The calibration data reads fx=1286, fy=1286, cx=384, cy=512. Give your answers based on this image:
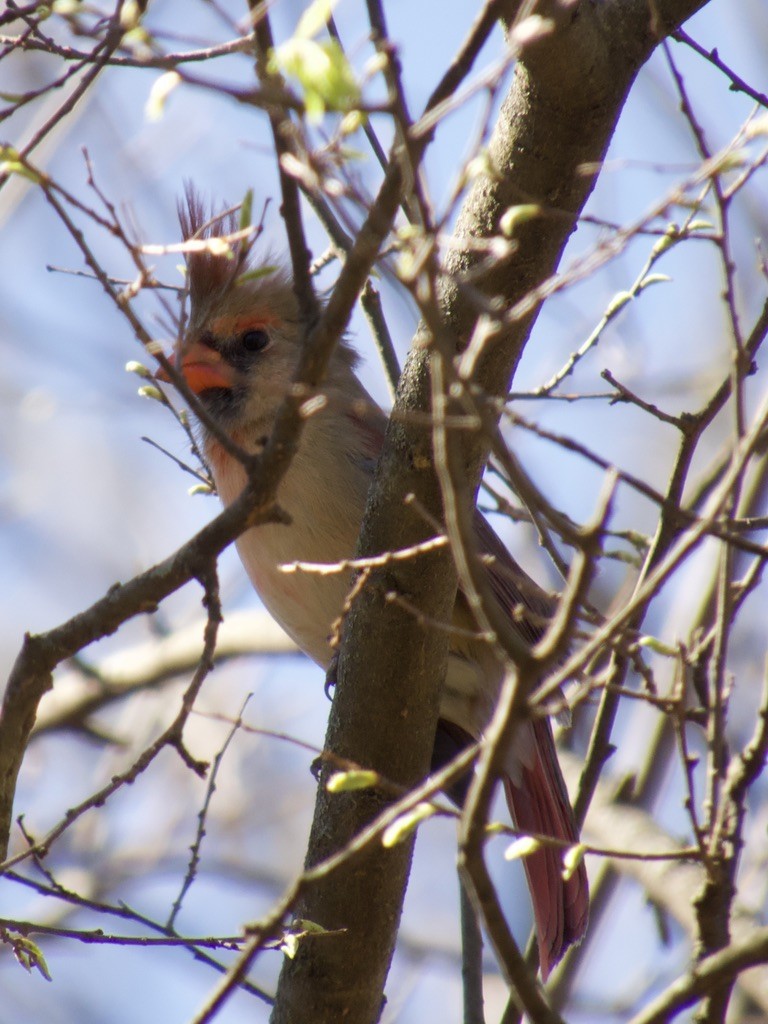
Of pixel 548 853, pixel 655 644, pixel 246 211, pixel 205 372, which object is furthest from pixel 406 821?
pixel 205 372

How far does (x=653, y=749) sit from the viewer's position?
13.8ft

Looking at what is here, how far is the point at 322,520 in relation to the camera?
3359 mm

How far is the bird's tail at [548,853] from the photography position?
3486 mm

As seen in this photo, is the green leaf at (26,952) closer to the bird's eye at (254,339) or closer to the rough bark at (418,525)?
the rough bark at (418,525)

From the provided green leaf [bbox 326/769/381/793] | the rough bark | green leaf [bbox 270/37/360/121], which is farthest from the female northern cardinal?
green leaf [bbox 270/37/360/121]

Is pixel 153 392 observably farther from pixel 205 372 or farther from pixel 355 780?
pixel 355 780

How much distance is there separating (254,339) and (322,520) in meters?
0.81

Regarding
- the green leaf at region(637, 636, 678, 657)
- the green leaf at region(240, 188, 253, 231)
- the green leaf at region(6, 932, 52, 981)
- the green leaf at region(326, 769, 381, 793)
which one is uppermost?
the green leaf at region(240, 188, 253, 231)

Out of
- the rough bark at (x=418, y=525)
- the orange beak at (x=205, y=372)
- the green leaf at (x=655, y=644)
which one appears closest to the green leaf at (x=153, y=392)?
the orange beak at (x=205, y=372)

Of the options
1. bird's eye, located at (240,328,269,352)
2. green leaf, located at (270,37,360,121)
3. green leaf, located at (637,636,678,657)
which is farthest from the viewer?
bird's eye, located at (240,328,269,352)

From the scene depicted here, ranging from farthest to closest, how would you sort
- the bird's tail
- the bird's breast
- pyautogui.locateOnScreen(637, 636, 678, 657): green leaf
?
the bird's tail → the bird's breast → pyautogui.locateOnScreen(637, 636, 678, 657): green leaf

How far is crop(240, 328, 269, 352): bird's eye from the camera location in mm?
3906

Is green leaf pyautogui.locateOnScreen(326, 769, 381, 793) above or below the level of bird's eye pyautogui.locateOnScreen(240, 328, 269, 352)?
below

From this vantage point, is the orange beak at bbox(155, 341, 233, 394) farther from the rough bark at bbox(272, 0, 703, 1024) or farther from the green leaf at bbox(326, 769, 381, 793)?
the green leaf at bbox(326, 769, 381, 793)
